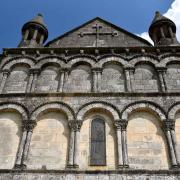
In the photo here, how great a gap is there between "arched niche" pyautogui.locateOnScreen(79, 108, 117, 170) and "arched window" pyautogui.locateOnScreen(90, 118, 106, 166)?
0.16 feet

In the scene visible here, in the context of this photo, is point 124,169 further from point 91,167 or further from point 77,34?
point 77,34

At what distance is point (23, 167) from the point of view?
9297 millimetres

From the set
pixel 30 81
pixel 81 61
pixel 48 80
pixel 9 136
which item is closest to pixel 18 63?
pixel 30 81

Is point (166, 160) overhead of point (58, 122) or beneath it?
beneath

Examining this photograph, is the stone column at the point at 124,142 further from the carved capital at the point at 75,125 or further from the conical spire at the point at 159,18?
the conical spire at the point at 159,18

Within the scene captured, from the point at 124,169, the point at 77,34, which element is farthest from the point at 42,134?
the point at 77,34

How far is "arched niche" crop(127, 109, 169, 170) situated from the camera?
9453mm

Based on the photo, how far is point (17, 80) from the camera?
12.6 meters

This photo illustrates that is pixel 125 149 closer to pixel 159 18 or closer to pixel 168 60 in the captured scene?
pixel 168 60

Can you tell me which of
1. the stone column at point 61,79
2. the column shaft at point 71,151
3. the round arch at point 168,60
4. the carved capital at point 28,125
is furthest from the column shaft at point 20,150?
the round arch at point 168,60

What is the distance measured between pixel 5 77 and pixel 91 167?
5515 mm

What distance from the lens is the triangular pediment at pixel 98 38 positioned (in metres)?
14.7

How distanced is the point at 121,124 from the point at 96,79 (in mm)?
2605

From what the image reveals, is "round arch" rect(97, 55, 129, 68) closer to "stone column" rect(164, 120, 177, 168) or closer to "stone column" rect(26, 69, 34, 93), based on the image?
"stone column" rect(26, 69, 34, 93)
